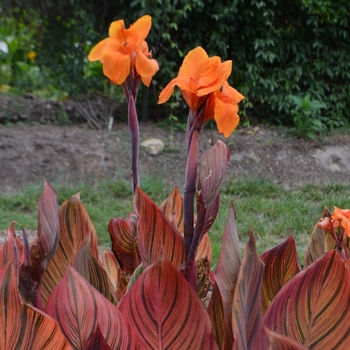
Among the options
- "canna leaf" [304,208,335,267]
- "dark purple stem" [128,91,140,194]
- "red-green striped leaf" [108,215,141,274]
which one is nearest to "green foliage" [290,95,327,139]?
"canna leaf" [304,208,335,267]

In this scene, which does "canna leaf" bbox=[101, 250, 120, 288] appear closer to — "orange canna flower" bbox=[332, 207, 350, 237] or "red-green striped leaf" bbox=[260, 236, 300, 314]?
"red-green striped leaf" bbox=[260, 236, 300, 314]

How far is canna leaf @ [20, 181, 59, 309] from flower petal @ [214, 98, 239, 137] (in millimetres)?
288

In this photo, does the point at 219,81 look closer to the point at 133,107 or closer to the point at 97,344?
the point at 133,107

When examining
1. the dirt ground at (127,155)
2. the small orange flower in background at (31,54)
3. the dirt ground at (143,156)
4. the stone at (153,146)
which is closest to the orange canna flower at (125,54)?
the dirt ground at (127,155)

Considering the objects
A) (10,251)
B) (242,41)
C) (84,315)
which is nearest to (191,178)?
(84,315)

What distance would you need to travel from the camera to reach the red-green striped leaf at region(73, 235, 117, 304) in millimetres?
898

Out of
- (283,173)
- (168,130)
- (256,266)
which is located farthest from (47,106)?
(256,266)

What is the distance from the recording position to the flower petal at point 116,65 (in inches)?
37.3

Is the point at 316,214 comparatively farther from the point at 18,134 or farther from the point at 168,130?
the point at 18,134

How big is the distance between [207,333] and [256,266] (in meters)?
0.12

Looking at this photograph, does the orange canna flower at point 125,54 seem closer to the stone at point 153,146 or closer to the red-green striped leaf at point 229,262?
the red-green striped leaf at point 229,262

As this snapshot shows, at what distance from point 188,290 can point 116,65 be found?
431 millimetres

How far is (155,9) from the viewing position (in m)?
5.41

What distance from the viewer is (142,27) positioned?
981 millimetres
